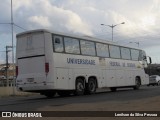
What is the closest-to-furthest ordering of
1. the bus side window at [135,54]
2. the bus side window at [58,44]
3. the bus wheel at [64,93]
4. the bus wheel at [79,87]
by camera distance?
the bus side window at [58,44] < the bus wheel at [79,87] < the bus wheel at [64,93] < the bus side window at [135,54]

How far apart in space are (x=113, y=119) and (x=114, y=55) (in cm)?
1801

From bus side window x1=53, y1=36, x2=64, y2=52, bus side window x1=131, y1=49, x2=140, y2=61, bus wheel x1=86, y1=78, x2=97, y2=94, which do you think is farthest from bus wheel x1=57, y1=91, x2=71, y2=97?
bus side window x1=131, y1=49, x2=140, y2=61


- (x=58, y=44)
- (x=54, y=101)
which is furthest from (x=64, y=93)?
(x=54, y=101)

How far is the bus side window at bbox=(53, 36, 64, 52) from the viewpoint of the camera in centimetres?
2251

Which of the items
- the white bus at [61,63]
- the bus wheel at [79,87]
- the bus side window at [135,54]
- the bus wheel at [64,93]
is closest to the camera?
the white bus at [61,63]

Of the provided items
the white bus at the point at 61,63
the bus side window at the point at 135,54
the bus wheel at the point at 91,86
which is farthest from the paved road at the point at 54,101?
the bus side window at the point at 135,54

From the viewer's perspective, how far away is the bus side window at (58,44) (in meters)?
22.5

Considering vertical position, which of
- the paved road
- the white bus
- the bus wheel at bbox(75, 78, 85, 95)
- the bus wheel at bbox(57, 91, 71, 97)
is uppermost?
the white bus

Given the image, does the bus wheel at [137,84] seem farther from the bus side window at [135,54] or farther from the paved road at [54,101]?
the paved road at [54,101]

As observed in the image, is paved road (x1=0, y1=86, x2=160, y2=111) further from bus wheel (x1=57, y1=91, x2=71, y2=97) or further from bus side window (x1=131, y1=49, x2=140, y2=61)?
bus side window (x1=131, y1=49, x2=140, y2=61)

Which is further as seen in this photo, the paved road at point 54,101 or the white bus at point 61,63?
the white bus at point 61,63

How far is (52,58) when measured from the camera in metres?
22.1

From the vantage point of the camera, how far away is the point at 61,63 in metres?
22.8

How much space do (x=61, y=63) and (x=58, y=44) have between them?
1.06 meters
